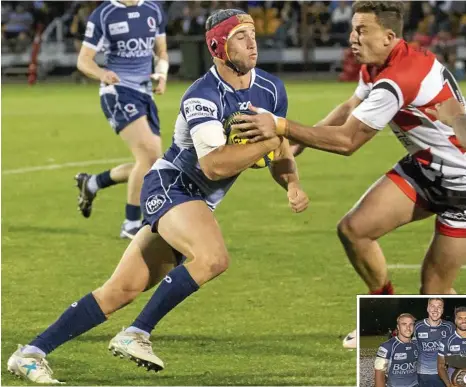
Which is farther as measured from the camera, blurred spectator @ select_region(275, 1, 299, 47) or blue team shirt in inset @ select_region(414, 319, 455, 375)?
blurred spectator @ select_region(275, 1, 299, 47)

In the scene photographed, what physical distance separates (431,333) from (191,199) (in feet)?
5.90

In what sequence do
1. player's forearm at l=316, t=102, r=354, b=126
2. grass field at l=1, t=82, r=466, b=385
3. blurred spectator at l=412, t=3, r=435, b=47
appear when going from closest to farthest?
grass field at l=1, t=82, r=466, b=385 → player's forearm at l=316, t=102, r=354, b=126 → blurred spectator at l=412, t=3, r=435, b=47

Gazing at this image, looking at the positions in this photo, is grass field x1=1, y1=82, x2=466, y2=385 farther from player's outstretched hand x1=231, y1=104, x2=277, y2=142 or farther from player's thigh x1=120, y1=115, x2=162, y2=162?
player's outstretched hand x1=231, y1=104, x2=277, y2=142

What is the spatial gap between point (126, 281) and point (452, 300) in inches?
75.4

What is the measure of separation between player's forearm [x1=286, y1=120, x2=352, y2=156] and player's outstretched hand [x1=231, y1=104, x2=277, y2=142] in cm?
16

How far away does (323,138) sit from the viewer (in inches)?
260

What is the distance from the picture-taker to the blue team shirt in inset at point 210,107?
20.9ft

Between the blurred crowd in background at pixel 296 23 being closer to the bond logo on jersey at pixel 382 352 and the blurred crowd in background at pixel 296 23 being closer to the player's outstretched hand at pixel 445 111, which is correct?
the player's outstretched hand at pixel 445 111

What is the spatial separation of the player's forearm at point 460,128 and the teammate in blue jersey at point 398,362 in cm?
164

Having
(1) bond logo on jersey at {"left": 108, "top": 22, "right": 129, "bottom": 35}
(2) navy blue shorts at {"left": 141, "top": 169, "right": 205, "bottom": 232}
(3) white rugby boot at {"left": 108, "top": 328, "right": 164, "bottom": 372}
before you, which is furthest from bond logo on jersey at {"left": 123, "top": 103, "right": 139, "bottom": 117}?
(3) white rugby boot at {"left": 108, "top": 328, "right": 164, "bottom": 372}

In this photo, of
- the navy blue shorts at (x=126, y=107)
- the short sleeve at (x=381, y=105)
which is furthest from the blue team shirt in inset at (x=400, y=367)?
the navy blue shorts at (x=126, y=107)

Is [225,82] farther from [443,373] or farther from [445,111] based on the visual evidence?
[443,373]

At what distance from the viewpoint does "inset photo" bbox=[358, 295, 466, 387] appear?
4.98 m

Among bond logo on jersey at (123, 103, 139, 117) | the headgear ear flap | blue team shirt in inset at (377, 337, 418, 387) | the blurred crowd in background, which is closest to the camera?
blue team shirt in inset at (377, 337, 418, 387)
